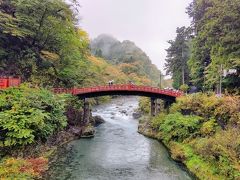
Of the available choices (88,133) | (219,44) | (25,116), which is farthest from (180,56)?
(25,116)

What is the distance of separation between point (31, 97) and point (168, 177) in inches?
564

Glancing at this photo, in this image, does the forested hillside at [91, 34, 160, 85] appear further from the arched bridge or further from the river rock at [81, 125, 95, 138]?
the river rock at [81, 125, 95, 138]

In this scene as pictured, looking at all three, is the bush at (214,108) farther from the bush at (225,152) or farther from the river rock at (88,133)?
the river rock at (88,133)

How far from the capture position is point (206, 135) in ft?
92.3

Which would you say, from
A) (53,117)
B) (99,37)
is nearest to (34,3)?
(53,117)

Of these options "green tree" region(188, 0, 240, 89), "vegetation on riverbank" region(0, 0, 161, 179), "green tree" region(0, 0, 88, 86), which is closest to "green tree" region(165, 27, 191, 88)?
"green tree" region(188, 0, 240, 89)

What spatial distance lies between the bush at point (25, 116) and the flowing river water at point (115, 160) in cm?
387

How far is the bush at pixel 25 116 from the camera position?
2162cm

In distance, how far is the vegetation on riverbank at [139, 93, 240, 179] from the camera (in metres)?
21.0

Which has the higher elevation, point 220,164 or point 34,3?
point 34,3

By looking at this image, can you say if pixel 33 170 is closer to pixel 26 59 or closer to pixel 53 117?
pixel 53 117

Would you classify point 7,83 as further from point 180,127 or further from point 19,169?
point 180,127

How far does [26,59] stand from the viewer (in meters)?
39.7

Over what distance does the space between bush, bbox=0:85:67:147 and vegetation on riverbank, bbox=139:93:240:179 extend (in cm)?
1350
